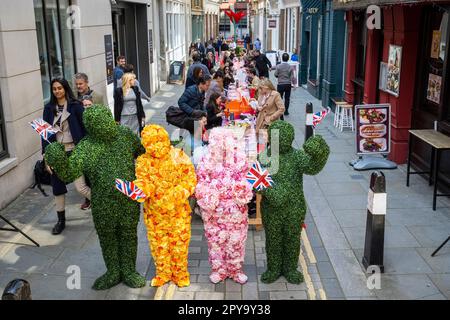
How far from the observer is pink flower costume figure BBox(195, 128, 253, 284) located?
15.4 feet

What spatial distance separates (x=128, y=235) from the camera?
4.88 m

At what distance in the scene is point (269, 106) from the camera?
28.8ft

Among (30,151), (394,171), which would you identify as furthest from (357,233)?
(30,151)

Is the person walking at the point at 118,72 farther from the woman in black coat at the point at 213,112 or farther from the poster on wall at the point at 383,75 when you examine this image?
the poster on wall at the point at 383,75

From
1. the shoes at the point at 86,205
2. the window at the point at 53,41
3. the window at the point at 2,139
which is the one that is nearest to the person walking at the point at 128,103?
the shoes at the point at 86,205

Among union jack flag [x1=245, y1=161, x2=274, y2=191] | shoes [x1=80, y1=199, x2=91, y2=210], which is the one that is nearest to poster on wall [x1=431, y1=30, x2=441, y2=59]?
union jack flag [x1=245, y1=161, x2=274, y2=191]

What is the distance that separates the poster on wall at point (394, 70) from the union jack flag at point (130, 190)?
20.5 feet

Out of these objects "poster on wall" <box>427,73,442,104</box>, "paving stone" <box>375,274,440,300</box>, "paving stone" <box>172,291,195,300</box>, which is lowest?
"paving stone" <box>375,274,440,300</box>

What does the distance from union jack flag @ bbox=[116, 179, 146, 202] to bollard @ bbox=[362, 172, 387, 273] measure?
238 cm

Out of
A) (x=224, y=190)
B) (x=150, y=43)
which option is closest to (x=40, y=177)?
(x=224, y=190)

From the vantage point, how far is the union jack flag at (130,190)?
4449 millimetres

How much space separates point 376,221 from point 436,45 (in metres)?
4.33

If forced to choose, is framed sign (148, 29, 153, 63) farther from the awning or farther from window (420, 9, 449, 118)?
window (420, 9, 449, 118)
